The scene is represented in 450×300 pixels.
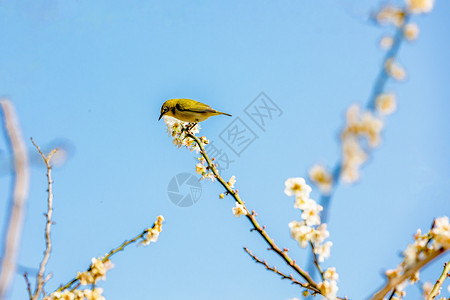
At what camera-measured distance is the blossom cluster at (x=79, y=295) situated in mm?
2408

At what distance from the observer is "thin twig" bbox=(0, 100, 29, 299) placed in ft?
A: 2.10

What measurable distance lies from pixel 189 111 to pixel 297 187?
2.48 m

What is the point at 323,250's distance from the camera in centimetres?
227

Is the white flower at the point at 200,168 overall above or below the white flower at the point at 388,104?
above

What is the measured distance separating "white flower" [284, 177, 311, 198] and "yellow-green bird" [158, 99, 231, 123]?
7.19 ft

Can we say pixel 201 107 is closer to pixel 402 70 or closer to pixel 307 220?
pixel 307 220

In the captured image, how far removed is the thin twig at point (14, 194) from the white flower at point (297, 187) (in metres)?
1.84

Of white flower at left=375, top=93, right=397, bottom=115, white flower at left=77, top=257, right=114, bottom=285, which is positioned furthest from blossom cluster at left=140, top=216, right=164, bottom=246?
white flower at left=375, top=93, right=397, bottom=115

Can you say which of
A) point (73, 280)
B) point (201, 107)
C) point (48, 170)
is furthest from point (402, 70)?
point (201, 107)

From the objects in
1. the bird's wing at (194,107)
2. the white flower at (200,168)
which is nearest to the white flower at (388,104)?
the white flower at (200,168)

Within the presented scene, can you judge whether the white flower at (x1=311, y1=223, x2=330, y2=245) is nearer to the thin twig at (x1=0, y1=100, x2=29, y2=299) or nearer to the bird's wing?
the thin twig at (x1=0, y1=100, x2=29, y2=299)

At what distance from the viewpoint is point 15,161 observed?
2.10 feet

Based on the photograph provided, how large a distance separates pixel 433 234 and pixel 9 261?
84.7 inches

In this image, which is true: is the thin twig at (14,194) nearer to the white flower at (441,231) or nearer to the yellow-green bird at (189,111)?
the white flower at (441,231)
